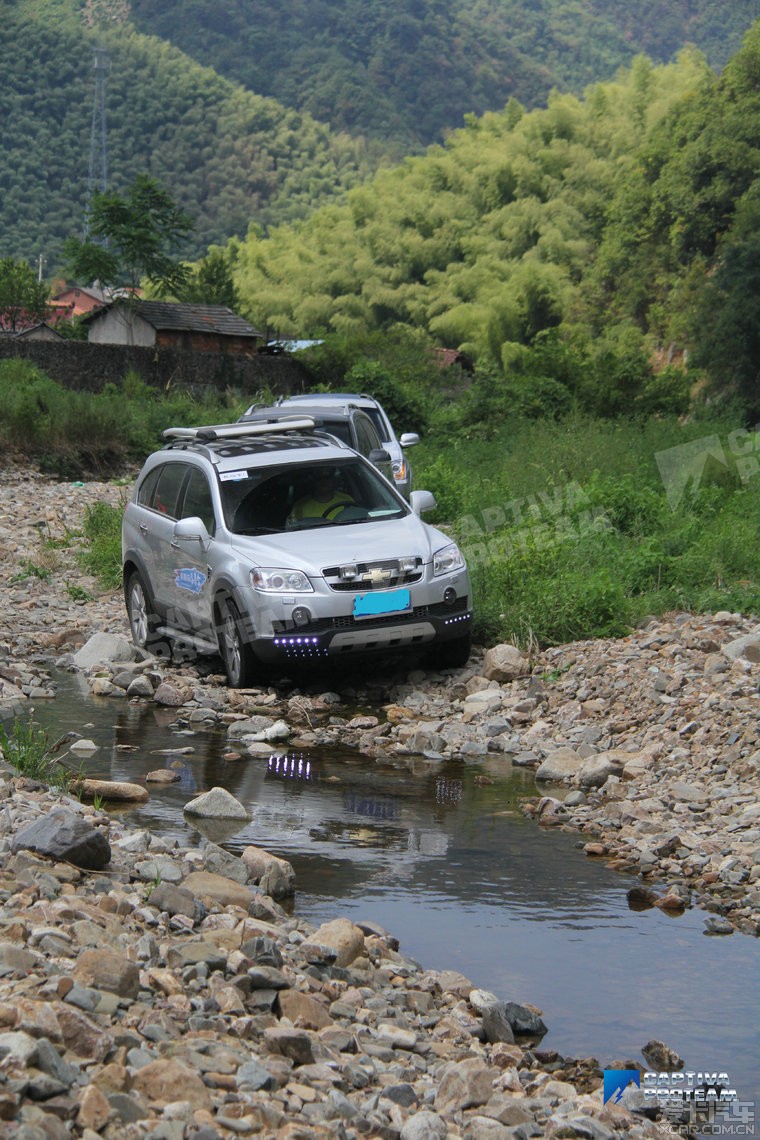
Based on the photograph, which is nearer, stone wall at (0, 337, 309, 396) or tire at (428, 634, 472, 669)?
tire at (428, 634, 472, 669)

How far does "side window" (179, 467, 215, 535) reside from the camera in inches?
453

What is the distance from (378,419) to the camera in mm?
20422

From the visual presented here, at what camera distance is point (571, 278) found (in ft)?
232

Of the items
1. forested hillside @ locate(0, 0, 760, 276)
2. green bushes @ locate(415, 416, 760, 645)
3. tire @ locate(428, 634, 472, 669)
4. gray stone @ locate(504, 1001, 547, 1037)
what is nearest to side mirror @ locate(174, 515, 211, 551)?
tire @ locate(428, 634, 472, 669)

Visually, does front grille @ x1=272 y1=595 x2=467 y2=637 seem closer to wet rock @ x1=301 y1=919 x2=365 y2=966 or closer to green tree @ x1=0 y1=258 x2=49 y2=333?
wet rock @ x1=301 y1=919 x2=365 y2=966

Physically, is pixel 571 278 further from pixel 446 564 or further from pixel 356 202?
pixel 446 564

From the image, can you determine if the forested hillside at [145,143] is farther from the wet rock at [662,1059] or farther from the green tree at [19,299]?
the wet rock at [662,1059]

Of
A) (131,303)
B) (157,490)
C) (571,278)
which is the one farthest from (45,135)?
(157,490)

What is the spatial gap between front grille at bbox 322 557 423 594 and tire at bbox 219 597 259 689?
819mm

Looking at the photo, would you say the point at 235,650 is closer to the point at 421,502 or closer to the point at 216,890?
the point at 421,502

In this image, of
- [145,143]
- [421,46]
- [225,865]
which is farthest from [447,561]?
[421,46]

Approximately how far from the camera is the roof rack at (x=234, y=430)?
12.4 m

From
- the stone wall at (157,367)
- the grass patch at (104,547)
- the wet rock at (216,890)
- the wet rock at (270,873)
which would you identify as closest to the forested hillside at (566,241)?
the stone wall at (157,367)

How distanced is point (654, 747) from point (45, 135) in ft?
421
